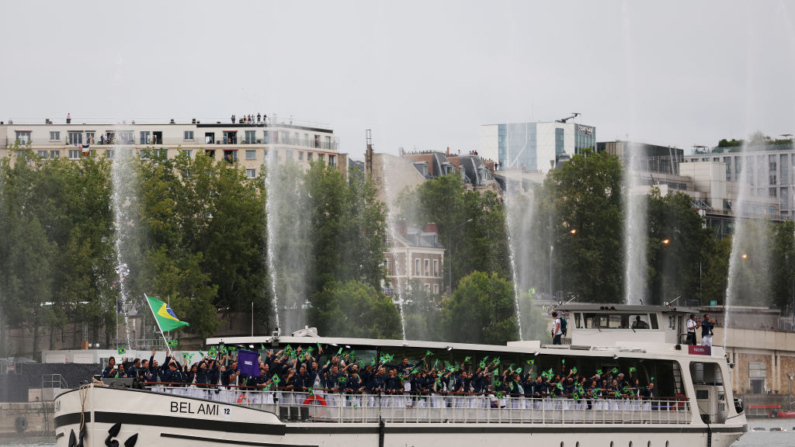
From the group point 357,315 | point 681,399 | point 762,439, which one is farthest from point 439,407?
point 357,315

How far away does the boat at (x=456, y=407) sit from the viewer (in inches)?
1213

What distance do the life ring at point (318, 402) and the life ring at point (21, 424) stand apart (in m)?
31.9

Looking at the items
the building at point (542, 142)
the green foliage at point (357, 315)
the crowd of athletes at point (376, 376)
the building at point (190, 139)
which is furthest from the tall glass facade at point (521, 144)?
the crowd of athletes at point (376, 376)

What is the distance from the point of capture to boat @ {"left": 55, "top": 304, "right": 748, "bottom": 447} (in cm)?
3082

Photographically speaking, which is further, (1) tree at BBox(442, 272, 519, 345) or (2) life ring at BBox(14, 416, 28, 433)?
(1) tree at BBox(442, 272, 519, 345)

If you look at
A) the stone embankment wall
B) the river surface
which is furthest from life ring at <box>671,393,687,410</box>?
the stone embankment wall

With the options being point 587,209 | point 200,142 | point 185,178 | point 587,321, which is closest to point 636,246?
point 587,209

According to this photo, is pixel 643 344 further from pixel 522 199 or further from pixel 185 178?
pixel 522 199

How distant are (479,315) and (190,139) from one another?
169 ft

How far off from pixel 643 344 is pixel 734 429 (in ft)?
13.4

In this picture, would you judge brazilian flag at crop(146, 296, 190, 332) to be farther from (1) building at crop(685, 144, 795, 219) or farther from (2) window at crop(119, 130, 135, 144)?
(1) building at crop(685, 144, 795, 219)

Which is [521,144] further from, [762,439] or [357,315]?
[762,439]

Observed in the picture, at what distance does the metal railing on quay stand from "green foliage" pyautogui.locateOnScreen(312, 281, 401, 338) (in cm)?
4341

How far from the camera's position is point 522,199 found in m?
110
